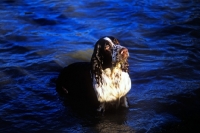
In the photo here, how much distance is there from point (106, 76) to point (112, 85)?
18 centimetres

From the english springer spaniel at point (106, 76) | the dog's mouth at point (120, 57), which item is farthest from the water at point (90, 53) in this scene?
the dog's mouth at point (120, 57)

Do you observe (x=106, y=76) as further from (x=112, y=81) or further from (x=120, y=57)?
(x=120, y=57)

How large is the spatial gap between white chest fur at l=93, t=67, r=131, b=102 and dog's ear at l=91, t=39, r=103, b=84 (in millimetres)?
84

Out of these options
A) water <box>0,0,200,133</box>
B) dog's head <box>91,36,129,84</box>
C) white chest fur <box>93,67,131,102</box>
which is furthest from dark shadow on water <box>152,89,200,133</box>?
dog's head <box>91,36,129,84</box>

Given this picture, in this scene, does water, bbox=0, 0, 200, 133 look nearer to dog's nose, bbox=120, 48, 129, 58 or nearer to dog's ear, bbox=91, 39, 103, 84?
dog's ear, bbox=91, 39, 103, 84

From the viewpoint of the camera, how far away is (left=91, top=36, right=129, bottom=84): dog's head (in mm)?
5091

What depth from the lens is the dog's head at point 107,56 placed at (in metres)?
5.09

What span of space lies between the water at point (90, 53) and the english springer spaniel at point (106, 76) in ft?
0.99

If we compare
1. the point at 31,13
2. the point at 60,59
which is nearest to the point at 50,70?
the point at 60,59

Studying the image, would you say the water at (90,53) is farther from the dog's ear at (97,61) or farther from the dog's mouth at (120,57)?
the dog's mouth at (120,57)

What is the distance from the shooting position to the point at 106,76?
541 centimetres

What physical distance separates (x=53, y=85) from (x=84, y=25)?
395 centimetres

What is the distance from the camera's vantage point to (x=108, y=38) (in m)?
5.35

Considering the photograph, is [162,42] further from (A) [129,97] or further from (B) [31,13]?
(B) [31,13]
